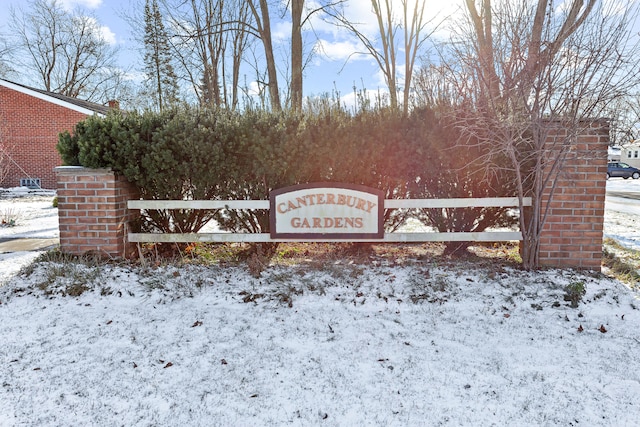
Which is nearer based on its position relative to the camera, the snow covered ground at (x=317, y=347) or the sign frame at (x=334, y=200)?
the snow covered ground at (x=317, y=347)

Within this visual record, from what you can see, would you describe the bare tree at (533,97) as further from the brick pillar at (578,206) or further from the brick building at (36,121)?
the brick building at (36,121)

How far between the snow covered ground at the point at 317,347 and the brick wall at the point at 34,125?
17070 millimetres

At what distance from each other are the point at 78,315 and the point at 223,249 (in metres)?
1.93

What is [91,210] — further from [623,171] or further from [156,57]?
[623,171]

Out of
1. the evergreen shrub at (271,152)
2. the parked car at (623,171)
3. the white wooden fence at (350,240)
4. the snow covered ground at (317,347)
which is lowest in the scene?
the snow covered ground at (317,347)

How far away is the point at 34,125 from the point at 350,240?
1940 cm

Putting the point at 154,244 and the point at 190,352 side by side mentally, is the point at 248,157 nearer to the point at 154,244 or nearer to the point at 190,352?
the point at 154,244

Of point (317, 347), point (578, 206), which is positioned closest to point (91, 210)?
point (317, 347)

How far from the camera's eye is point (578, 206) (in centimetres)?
423

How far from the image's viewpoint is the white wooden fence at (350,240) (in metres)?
4.30

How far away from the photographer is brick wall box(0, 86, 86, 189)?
18.1 meters

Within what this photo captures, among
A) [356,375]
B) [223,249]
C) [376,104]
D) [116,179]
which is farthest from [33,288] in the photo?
[376,104]

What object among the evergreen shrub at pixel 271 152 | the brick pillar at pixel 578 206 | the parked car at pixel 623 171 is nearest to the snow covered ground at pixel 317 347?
the brick pillar at pixel 578 206

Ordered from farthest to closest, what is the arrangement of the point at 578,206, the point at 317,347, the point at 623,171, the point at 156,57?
the point at 623,171, the point at 156,57, the point at 578,206, the point at 317,347
